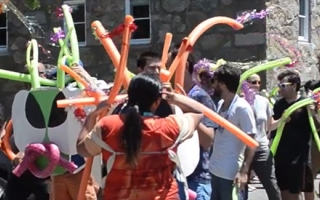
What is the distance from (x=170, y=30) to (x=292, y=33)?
1937mm

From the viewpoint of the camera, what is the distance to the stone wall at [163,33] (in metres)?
11.6

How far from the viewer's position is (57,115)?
5414 mm

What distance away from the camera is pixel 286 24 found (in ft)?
39.7

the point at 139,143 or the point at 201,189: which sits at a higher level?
the point at 139,143

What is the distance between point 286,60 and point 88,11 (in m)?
6.92

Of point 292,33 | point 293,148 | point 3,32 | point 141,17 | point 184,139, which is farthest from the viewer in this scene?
point 3,32

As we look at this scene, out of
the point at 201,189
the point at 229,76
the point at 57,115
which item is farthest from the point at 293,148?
the point at 57,115

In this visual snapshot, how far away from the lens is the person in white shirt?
20.4ft

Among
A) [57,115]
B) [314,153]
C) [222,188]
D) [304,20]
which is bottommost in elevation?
[314,153]

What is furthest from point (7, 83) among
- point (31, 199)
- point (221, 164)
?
point (221, 164)

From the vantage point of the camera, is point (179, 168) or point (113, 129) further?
point (179, 168)

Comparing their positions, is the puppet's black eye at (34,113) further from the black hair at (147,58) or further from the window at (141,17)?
the window at (141,17)

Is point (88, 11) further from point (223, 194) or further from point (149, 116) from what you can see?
point (149, 116)

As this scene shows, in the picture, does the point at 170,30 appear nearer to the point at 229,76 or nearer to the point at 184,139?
the point at 229,76
